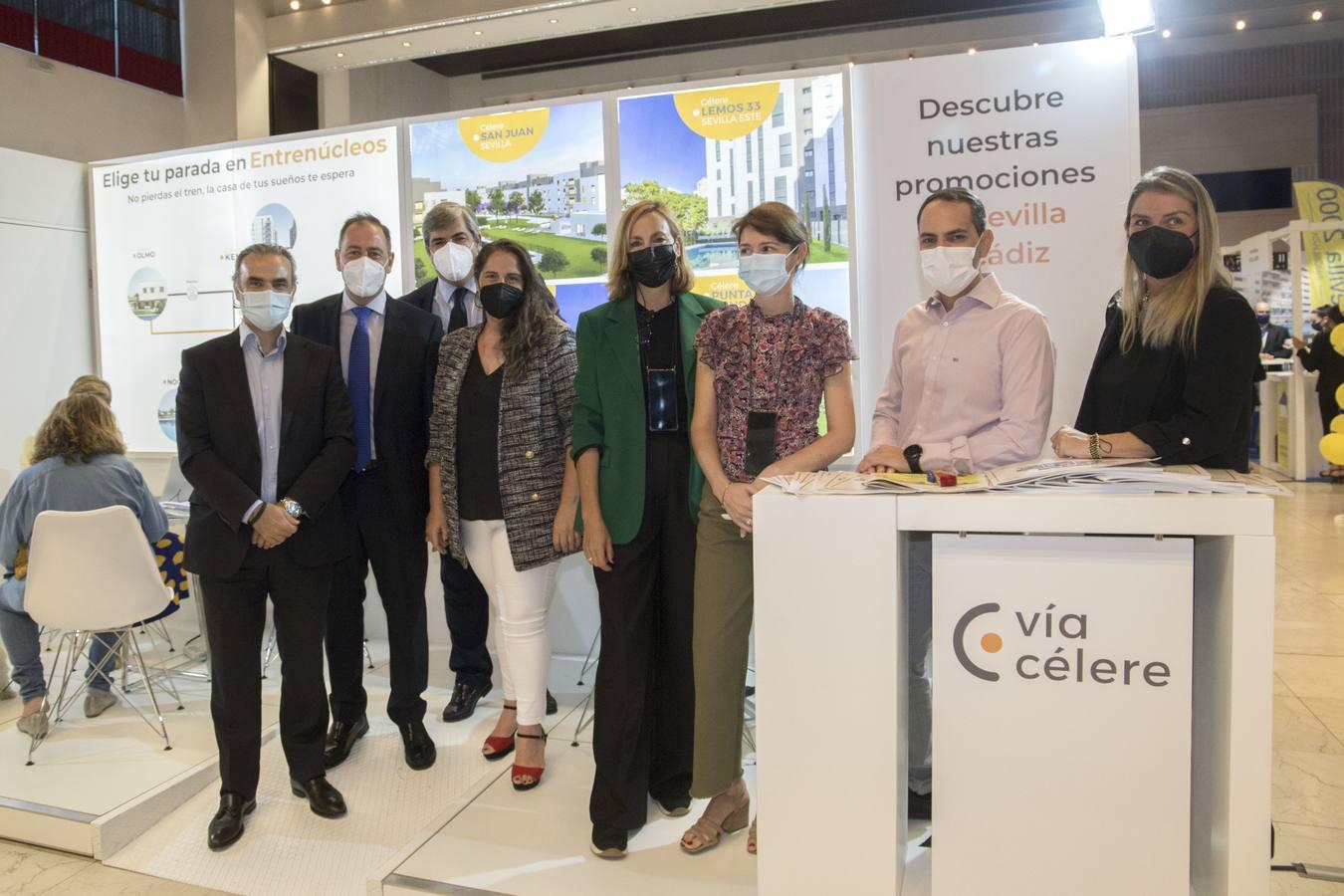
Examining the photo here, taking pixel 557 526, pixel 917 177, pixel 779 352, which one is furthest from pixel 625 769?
pixel 917 177

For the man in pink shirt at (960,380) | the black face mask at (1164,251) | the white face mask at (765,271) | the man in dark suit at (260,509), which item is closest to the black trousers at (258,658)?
the man in dark suit at (260,509)

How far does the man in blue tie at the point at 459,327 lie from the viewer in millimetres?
3602

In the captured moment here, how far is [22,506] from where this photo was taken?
11.5ft

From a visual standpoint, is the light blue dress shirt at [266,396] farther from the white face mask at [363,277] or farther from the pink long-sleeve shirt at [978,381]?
the pink long-sleeve shirt at [978,381]

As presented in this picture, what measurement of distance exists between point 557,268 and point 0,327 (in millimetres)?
3518

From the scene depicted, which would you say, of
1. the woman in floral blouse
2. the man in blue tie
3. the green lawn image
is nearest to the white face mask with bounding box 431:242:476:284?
the man in blue tie

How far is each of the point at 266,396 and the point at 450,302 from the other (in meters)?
1.09

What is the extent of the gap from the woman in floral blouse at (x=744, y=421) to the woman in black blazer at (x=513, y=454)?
2.01 feet

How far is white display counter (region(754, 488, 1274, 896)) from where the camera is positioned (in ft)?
4.86

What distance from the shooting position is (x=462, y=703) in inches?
142

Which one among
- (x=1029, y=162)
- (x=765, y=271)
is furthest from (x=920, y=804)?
(x=1029, y=162)

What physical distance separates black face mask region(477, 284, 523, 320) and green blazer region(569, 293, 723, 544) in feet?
1.39

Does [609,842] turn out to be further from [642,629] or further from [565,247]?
[565,247]

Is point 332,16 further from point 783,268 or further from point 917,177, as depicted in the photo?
point 783,268
